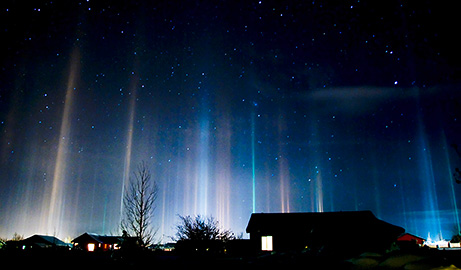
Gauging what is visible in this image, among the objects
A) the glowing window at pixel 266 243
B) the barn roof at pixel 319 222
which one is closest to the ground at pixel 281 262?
the glowing window at pixel 266 243

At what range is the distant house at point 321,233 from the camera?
28141 mm

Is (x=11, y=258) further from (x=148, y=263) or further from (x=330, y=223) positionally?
(x=330, y=223)

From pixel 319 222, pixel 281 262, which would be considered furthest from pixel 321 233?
pixel 281 262

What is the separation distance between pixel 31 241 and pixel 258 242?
5358cm

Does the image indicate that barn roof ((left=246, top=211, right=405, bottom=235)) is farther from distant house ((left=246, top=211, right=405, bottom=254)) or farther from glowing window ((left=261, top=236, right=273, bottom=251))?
glowing window ((left=261, top=236, right=273, bottom=251))

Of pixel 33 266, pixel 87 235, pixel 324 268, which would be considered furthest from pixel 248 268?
pixel 87 235

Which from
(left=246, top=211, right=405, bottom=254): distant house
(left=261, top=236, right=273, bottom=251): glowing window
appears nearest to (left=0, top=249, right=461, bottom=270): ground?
(left=246, top=211, right=405, bottom=254): distant house

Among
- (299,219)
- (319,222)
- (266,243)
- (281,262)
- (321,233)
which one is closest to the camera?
(281,262)

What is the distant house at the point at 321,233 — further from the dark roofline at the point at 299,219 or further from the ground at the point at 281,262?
the ground at the point at 281,262

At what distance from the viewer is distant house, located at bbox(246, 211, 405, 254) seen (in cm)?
2814

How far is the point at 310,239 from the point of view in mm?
28891

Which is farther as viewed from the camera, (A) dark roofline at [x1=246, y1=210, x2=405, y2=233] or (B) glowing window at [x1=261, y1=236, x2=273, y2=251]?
(A) dark roofline at [x1=246, y1=210, x2=405, y2=233]

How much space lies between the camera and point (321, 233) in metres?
28.9

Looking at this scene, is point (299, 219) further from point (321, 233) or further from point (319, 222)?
point (321, 233)
